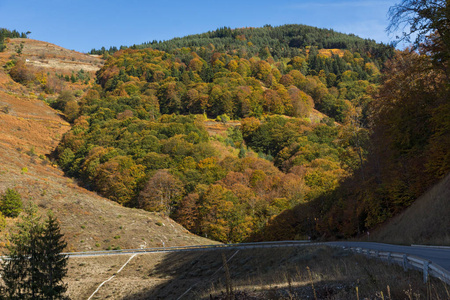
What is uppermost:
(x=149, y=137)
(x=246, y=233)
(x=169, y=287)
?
(x=149, y=137)

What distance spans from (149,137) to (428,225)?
323 feet

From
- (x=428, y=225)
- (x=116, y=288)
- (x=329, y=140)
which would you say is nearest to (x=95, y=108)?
(x=329, y=140)

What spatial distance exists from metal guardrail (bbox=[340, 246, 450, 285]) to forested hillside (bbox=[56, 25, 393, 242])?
10425 mm

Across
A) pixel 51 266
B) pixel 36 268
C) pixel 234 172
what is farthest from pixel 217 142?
pixel 36 268

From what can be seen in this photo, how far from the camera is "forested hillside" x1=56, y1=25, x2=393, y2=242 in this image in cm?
7019

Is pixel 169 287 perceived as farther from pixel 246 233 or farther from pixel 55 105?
pixel 55 105

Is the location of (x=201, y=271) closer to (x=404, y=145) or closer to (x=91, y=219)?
(x=404, y=145)

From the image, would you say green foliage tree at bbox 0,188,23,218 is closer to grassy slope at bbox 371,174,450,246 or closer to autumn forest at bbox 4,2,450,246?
autumn forest at bbox 4,2,450,246

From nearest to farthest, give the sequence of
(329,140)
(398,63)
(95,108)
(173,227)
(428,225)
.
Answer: (428,225) → (398,63) → (173,227) → (329,140) → (95,108)

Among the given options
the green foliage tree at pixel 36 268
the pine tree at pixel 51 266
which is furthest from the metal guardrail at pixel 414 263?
the pine tree at pixel 51 266

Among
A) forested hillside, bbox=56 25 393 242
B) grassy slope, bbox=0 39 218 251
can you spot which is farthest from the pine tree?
forested hillside, bbox=56 25 393 242

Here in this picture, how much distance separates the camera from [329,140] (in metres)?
117

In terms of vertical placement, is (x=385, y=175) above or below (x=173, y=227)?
above

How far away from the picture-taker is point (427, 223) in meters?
18.9
